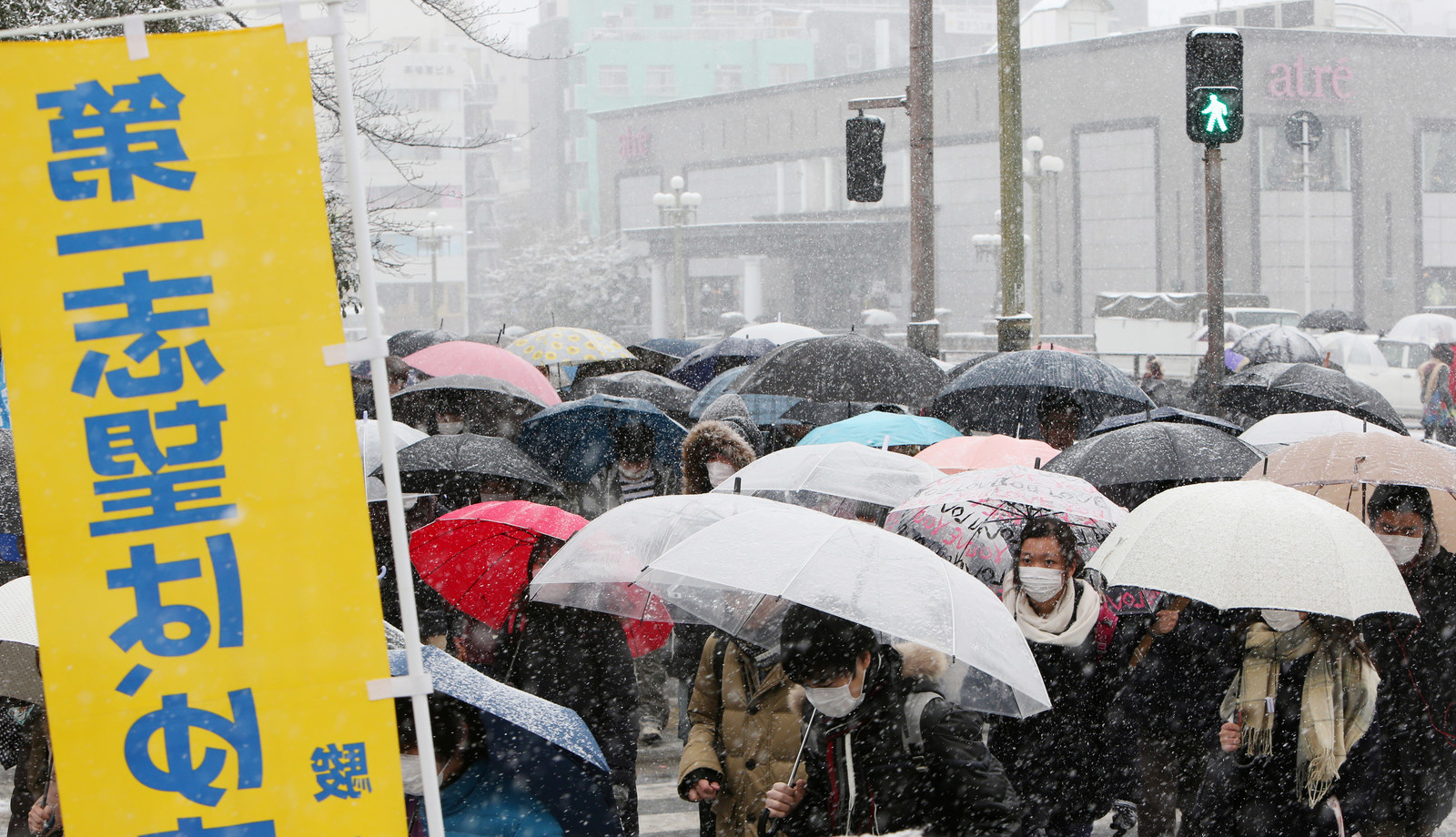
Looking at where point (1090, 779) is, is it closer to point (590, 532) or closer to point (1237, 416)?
point (590, 532)

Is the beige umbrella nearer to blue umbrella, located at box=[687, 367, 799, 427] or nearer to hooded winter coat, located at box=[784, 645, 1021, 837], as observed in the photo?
hooded winter coat, located at box=[784, 645, 1021, 837]

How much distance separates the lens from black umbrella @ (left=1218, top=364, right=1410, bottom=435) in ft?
31.0

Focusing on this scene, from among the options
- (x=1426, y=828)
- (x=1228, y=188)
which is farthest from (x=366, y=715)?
(x=1228, y=188)

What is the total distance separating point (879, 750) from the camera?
11.4ft

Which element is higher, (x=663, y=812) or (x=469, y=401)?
(x=469, y=401)

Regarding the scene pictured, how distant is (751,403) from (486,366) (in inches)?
84.7

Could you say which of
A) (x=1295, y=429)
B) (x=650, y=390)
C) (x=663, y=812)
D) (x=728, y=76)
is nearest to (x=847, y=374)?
(x=650, y=390)

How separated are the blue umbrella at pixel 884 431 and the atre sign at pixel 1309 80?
153 feet

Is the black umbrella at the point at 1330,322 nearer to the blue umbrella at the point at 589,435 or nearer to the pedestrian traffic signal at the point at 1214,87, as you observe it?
the pedestrian traffic signal at the point at 1214,87

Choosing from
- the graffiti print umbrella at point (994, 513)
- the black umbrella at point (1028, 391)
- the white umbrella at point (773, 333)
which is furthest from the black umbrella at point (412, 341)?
the graffiti print umbrella at point (994, 513)

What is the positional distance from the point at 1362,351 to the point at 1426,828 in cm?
2568

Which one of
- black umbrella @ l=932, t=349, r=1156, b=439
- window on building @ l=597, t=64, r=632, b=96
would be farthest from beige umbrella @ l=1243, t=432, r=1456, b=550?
window on building @ l=597, t=64, r=632, b=96

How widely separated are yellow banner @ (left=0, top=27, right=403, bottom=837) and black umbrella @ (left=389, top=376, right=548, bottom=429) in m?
7.15

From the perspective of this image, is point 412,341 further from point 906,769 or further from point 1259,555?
point 906,769
